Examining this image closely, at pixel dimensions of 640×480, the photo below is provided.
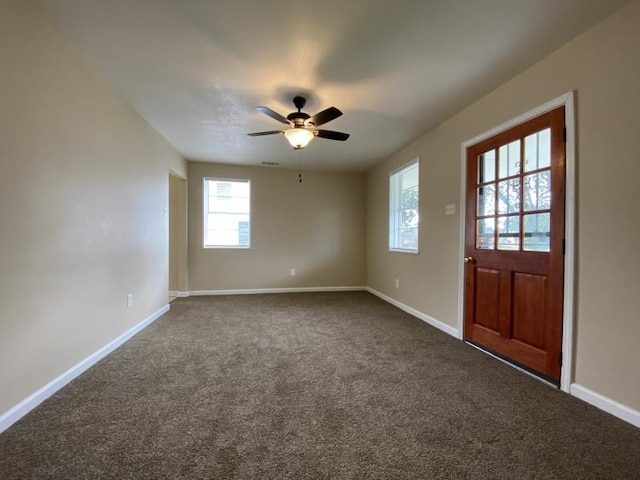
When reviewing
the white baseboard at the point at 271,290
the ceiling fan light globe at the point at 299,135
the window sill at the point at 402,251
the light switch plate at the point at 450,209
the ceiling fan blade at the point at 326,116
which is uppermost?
the ceiling fan blade at the point at 326,116

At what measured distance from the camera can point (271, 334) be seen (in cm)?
330

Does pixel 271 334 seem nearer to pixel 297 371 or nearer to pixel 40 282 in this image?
pixel 297 371

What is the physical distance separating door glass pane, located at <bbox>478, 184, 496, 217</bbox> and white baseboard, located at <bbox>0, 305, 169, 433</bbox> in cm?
379

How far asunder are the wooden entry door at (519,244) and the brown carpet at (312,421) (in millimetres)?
242

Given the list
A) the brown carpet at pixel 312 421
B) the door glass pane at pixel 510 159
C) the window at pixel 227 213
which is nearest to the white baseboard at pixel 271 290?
the window at pixel 227 213

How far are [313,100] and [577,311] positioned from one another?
281 centimetres

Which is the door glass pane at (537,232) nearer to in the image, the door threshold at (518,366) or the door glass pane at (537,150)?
the door glass pane at (537,150)

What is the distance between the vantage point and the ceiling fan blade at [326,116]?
8.25 feet

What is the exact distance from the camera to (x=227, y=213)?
18.4 feet

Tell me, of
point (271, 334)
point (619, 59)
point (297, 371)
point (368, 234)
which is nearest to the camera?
point (619, 59)

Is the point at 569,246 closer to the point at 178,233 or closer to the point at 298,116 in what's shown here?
the point at 298,116

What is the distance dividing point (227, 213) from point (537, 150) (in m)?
4.83

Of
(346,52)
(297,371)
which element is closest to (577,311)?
(297,371)

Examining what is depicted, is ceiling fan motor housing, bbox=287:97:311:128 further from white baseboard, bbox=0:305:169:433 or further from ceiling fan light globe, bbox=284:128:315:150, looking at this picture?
white baseboard, bbox=0:305:169:433
